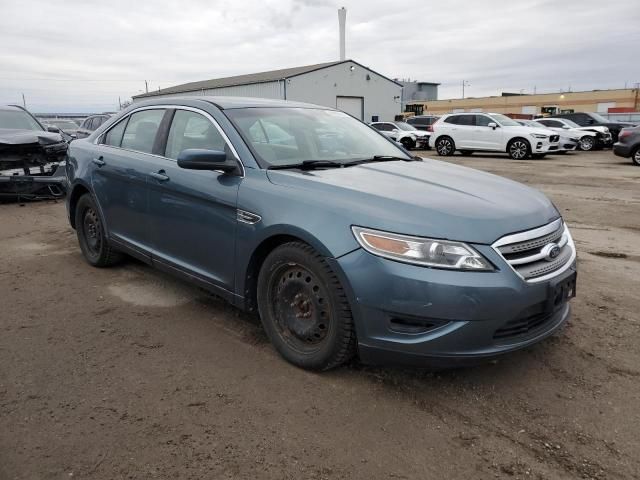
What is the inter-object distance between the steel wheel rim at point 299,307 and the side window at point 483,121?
17476mm

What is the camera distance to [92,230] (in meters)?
5.14

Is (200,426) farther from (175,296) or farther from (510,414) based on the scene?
(175,296)

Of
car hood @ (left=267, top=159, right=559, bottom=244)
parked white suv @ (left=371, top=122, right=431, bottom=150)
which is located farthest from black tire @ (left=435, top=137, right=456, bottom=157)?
car hood @ (left=267, top=159, right=559, bottom=244)

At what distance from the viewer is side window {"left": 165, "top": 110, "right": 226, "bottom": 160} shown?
3635 millimetres

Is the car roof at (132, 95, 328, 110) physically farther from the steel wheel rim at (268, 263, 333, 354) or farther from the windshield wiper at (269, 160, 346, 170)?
the steel wheel rim at (268, 263, 333, 354)

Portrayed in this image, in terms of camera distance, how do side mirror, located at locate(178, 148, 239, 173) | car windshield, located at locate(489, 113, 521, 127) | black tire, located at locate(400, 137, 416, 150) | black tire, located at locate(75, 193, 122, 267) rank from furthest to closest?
black tire, located at locate(400, 137, 416, 150) < car windshield, located at locate(489, 113, 521, 127) < black tire, located at locate(75, 193, 122, 267) < side mirror, located at locate(178, 148, 239, 173)

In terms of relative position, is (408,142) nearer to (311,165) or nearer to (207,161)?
(311,165)

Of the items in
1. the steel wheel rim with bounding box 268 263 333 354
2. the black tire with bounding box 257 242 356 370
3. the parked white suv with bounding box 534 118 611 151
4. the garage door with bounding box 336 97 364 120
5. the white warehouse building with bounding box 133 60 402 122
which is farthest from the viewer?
the garage door with bounding box 336 97 364 120

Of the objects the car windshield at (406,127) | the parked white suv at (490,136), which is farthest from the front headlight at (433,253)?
the car windshield at (406,127)

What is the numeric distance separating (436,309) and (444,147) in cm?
1852

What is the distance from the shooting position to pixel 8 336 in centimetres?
360

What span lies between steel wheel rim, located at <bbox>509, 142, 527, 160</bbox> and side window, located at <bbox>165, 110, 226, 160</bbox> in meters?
16.4

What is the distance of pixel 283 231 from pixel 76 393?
147 cm

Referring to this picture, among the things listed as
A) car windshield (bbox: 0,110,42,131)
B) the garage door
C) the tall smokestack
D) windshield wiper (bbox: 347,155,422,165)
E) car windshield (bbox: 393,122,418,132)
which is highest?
the tall smokestack
